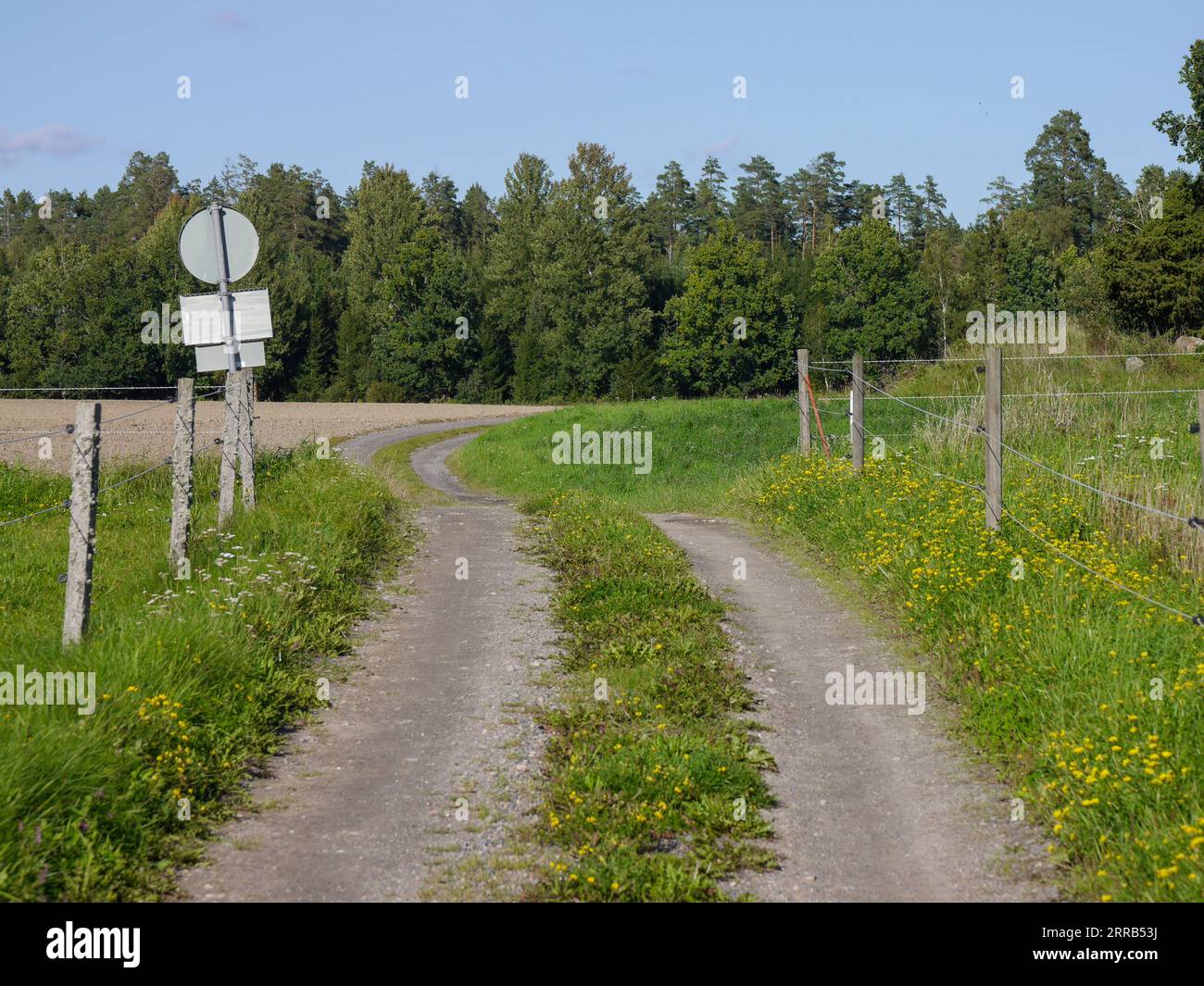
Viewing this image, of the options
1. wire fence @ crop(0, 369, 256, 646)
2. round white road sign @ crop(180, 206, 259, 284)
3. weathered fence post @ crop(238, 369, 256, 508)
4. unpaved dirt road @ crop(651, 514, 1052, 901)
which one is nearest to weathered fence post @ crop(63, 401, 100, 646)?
wire fence @ crop(0, 369, 256, 646)

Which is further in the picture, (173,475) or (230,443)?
(230,443)

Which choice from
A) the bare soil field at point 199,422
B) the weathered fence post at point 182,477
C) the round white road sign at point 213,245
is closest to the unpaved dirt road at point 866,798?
the weathered fence post at point 182,477

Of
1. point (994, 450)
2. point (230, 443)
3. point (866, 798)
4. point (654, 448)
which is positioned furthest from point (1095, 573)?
point (654, 448)

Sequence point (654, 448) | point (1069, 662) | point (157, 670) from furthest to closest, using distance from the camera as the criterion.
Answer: point (654, 448), point (1069, 662), point (157, 670)

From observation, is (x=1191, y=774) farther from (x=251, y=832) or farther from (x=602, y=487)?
(x=602, y=487)

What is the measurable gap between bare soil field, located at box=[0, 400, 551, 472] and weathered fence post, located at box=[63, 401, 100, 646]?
11403 millimetres

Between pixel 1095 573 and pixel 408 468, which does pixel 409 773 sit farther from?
pixel 408 468

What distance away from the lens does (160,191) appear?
115188 millimetres

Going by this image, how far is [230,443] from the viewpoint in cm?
1337

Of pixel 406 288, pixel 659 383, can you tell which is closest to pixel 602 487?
pixel 659 383

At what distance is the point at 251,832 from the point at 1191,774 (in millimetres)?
4877

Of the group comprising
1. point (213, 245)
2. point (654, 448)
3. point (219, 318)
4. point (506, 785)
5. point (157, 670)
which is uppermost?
point (213, 245)

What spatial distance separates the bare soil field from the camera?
1031 inches

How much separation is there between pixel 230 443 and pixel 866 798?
30.7ft
